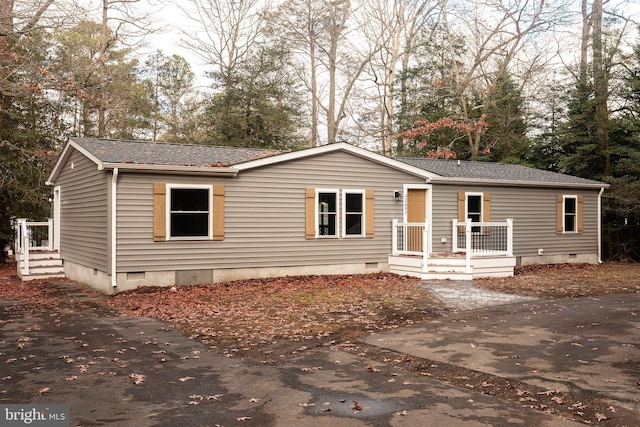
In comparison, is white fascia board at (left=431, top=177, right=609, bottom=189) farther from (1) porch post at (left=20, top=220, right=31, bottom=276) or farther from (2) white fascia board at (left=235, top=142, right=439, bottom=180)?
(1) porch post at (left=20, top=220, right=31, bottom=276)

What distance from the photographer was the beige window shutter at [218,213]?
13.4 meters

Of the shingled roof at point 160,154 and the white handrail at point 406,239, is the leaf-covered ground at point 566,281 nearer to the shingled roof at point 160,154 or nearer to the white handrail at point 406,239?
the white handrail at point 406,239

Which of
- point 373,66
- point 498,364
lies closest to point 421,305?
point 498,364

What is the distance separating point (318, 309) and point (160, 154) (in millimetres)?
6726

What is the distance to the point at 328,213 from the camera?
15141 mm

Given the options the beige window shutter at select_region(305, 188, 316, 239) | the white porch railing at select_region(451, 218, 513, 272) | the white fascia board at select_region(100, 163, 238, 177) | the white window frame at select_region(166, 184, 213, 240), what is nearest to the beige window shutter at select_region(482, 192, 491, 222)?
the white porch railing at select_region(451, 218, 513, 272)

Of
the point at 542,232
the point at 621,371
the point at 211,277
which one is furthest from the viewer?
the point at 542,232

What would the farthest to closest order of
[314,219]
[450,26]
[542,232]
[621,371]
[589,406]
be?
[450,26] → [542,232] → [314,219] → [621,371] → [589,406]

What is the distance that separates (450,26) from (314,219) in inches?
730

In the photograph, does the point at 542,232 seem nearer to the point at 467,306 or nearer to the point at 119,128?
the point at 467,306

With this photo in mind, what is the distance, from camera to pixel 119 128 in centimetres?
3103

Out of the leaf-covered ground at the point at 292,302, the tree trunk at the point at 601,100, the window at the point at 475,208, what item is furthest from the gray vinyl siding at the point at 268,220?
the tree trunk at the point at 601,100

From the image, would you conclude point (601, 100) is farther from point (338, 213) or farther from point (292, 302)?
point (292, 302)

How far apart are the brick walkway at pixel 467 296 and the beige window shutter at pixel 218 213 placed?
526 centimetres
